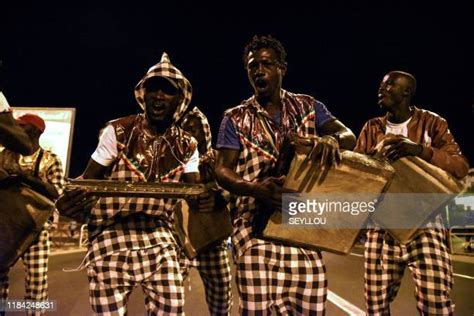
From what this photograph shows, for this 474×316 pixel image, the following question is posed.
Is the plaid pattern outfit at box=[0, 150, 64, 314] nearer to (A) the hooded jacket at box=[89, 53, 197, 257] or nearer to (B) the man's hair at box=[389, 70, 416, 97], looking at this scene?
(A) the hooded jacket at box=[89, 53, 197, 257]

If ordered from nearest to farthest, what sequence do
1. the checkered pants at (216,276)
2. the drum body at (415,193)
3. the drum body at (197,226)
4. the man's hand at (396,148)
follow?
the man's hand at (396,148)
the drum body at (415,193)
the drum body at (197,226)
the checkered pants at (216,276)

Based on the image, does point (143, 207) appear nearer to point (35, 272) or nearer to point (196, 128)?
point (196, 128)

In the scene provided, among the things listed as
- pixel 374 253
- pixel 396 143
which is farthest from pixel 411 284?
pixel 396 143

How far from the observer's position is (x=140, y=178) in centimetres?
366

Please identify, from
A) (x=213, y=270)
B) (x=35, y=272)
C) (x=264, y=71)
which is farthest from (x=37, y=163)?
(x=264, y=71)

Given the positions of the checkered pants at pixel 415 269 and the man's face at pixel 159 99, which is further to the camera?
the checkered pants at pixel 415 269

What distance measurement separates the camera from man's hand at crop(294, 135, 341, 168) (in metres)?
3.29

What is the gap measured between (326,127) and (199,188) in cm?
101

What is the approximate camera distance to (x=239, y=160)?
143 inches

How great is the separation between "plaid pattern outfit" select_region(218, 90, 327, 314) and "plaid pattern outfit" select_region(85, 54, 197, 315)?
0.47m

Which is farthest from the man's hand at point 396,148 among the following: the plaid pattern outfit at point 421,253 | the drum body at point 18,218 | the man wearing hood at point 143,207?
the drum body at point 18,218

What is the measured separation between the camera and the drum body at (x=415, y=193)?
409cm

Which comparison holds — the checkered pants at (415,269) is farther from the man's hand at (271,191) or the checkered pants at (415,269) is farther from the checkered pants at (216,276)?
the man's hand at (271,191)

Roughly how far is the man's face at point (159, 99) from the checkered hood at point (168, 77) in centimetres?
4
